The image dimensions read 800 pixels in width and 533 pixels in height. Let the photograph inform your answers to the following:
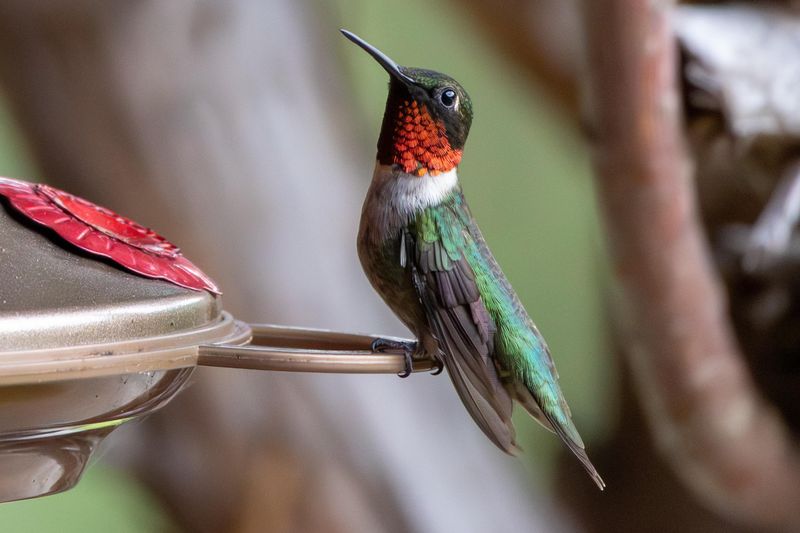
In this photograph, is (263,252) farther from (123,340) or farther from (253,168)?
(123,340)

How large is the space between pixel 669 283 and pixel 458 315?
1151 mm

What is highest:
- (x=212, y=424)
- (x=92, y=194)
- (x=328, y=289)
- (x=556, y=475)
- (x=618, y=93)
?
(x=618, y=93)

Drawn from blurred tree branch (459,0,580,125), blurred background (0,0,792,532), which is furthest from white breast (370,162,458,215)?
blurred tree branch (459,0,580,125)

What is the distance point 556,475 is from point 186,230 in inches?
89.2

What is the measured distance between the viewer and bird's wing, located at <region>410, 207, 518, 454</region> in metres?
1.11

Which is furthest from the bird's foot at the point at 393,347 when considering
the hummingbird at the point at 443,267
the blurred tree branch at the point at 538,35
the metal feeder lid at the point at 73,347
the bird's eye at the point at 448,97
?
the blurred tree branch at the point at 538,35

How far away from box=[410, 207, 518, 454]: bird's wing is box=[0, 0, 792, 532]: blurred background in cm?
170

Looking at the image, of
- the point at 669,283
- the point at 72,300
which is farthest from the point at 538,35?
the point at 72,300

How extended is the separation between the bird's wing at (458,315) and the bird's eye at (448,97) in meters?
0.14

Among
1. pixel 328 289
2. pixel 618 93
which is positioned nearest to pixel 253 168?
pixel 328 289

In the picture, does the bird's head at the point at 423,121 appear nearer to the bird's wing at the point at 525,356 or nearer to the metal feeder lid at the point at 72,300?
the bird's wing at the point at 525,356

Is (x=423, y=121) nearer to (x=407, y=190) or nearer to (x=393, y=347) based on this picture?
(x=407, y=190)

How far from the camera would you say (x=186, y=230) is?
2.84m

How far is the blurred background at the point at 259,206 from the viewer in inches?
108
